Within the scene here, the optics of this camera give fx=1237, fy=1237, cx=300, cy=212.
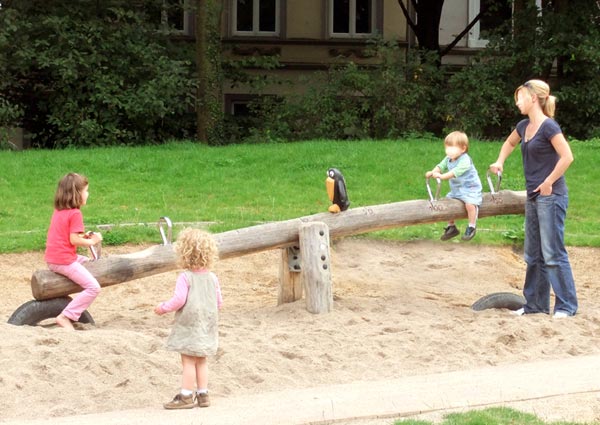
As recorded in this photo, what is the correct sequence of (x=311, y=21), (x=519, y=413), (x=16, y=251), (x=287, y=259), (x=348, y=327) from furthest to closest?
(x=311, y=21) < (x=16, y=251) < (x=287, y=259) < (x=348, y=327) < (x=519, y=413)

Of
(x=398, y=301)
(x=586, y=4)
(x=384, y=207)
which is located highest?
(x=586, y=4)

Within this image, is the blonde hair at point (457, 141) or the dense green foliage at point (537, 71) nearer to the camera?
the blonde hair at point (457, 141)

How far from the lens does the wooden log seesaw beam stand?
9.22 m

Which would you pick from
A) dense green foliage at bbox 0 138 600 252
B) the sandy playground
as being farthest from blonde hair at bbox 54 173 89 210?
dense green foliage at bbox 0 138 600 252

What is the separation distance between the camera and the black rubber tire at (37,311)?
9.16 meters

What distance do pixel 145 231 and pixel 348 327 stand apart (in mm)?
4122

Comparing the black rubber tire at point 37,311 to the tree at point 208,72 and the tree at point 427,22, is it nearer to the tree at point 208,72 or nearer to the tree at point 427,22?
the tree at point 208,72

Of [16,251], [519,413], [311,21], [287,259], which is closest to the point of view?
[519,413]

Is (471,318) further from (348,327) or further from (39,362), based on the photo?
(39,362)

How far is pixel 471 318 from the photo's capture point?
9961 millimetres

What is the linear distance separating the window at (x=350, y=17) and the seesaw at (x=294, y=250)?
58.0 feet

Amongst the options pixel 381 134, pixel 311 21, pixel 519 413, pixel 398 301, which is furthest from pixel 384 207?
pixel 311 21

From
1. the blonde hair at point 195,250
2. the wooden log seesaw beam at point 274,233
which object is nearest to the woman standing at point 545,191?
the wooden log seesaw beam at point 274,233

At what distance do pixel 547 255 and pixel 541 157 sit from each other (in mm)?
780
